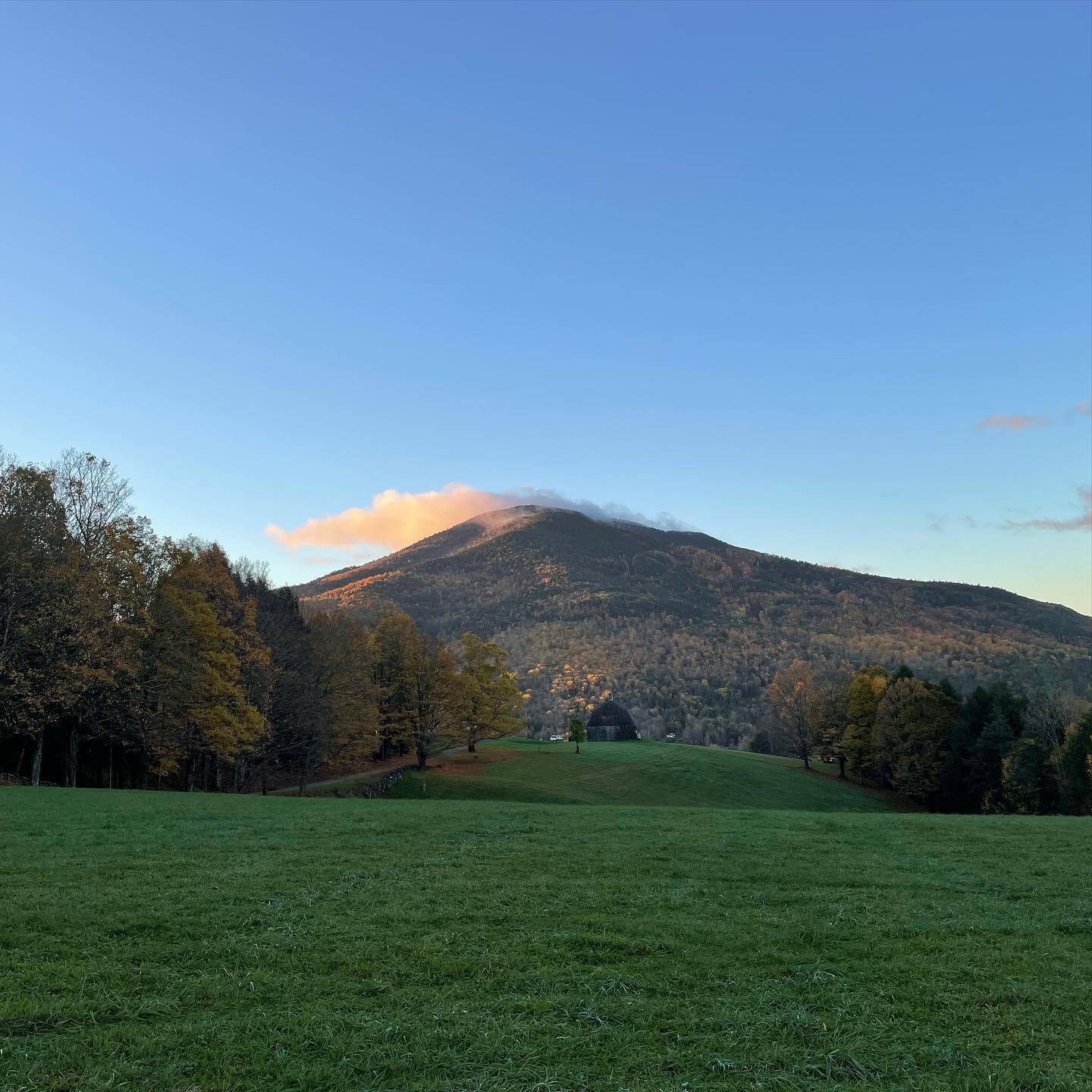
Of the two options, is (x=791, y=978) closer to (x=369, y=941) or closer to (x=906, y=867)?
(x=369, y=941)

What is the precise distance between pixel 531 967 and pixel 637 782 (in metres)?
58.5

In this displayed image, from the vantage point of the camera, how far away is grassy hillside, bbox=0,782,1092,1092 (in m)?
5.96

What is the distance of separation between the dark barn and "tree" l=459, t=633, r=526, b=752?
4263 centimetres

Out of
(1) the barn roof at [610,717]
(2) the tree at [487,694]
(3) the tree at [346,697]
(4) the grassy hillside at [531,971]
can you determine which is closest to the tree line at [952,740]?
(1) the barn roof at [610,717]

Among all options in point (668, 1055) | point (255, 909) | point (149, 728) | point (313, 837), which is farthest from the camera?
point (149, 728)

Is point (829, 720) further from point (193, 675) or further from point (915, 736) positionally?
point (193, 675)

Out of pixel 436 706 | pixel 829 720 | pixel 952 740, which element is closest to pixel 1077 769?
pixel 952 740

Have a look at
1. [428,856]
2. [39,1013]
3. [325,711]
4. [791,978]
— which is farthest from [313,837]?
[325,711]

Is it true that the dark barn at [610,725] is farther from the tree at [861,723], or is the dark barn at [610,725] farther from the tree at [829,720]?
the tree at [861,723]

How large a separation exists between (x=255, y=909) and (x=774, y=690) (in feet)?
278

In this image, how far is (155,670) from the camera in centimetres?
4009

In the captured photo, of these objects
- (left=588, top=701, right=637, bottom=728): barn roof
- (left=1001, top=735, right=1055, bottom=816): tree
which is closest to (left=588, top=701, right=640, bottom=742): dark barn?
(left=588, top=701, right=637, bottom=728): barn roof

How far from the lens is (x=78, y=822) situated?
19828 millimetres

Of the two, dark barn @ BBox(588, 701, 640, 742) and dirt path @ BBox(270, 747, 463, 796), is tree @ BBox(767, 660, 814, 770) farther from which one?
dirt path @ BBox(270, 747, 463, 796)
